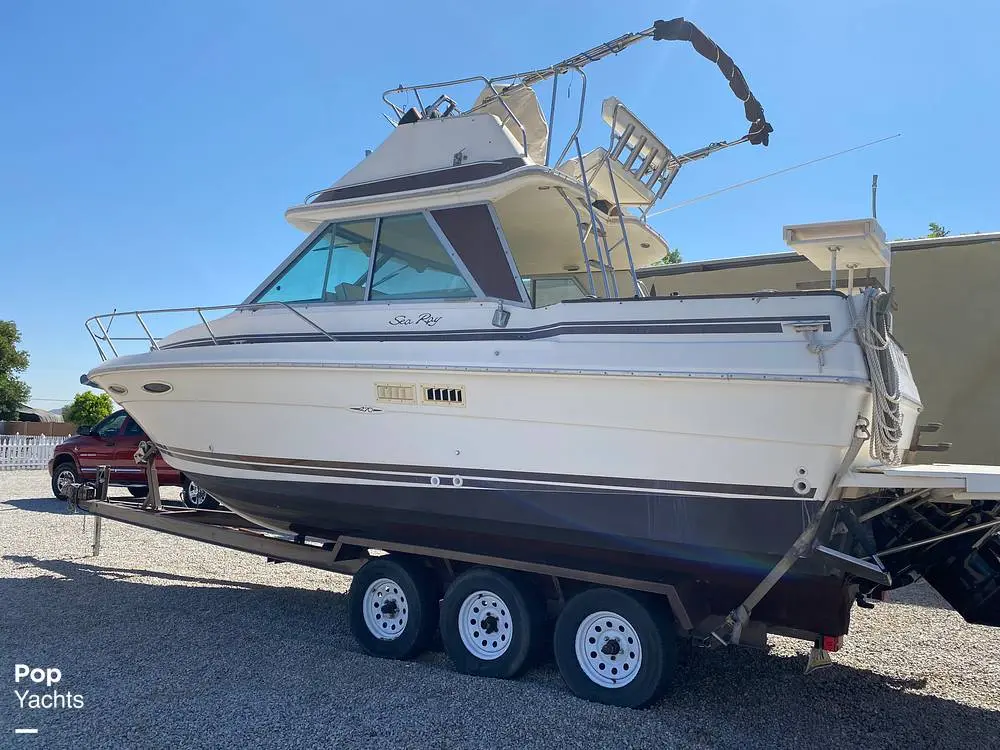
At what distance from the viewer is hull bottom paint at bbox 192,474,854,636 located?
→ 3.84m

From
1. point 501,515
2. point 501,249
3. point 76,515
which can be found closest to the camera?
point 501,515

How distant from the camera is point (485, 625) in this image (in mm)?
4617

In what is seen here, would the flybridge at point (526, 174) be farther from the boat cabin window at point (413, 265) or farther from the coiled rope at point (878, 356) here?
the coiled rope at point (878, 356)

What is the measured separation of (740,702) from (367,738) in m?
2.20

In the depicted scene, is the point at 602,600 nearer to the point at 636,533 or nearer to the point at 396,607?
the point at 636,533

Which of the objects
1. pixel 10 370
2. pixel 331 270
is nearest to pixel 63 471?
pixel 331 270

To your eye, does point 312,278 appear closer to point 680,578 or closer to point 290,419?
point 290,419

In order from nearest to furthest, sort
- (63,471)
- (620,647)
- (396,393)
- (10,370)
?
(620,647), (396,393), (63,471), (10,370)

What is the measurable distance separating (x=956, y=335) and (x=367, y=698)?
25.1 feet

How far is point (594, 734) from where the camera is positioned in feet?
11.9

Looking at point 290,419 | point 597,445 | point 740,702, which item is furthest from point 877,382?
point 290,419

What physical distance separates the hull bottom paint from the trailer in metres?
0.06

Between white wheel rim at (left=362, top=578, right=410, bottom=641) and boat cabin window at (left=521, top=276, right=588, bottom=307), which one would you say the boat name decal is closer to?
boat cabin window at (left=521, top=276, right=588, bottom=307)

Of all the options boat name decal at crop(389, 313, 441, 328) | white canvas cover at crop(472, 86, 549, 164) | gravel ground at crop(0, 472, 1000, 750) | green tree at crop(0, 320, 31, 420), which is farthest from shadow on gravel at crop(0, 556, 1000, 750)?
green tree at crop(0, 320, 31, 420)
